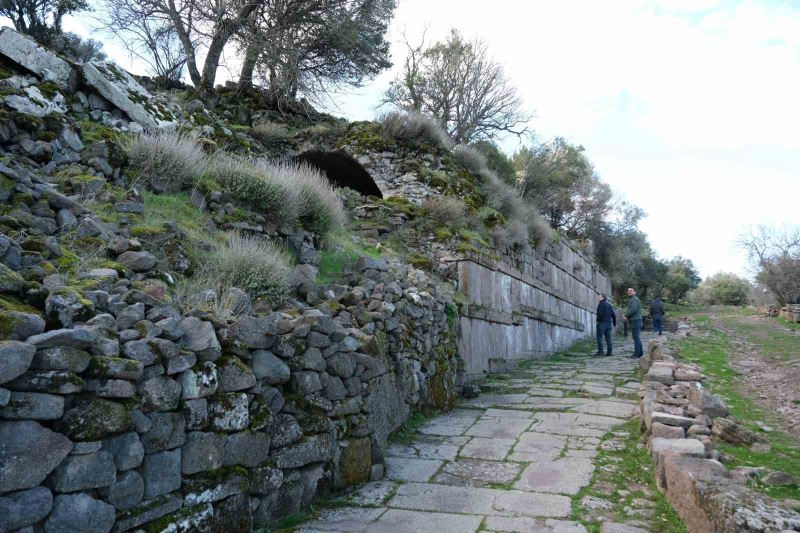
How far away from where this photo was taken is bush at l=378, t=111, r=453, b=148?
41.6ft

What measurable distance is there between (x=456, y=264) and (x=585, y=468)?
16.3 feet

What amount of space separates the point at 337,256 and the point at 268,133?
20.5ft

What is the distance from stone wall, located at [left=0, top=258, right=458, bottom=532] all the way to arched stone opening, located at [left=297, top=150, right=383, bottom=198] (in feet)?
26.6

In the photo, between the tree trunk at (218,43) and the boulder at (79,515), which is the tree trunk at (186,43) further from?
the boulder at (79,515)

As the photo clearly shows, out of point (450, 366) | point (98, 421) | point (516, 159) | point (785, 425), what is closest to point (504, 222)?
point (450, 366)

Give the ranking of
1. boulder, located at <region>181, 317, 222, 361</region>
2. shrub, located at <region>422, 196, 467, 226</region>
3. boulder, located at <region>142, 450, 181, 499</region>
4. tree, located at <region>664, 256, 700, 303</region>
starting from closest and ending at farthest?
1. boulder, located at <region>142, 450, 181, 499</region>
2. boulder, located at <region>181, 317, 222, 361</region>
3. shrub, located at <region>422, 196, 467, 226</region>
4. tree, located at <region>664, 256, 700, 303</region>

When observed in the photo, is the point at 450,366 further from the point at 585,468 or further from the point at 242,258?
the point at 242,258

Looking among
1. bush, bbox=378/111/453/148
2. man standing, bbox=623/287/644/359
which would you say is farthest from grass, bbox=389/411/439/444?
bush, bbox=378/111/453/148

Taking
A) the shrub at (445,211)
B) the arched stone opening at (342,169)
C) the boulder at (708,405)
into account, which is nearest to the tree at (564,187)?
the arched stone opening at (342,169)

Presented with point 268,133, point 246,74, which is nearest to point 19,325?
point 268,133

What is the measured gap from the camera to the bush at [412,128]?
12.7 meters

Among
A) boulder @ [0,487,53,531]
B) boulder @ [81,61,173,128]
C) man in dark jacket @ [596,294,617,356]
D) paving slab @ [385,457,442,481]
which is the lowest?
paving slab @ [385,457,442,481]

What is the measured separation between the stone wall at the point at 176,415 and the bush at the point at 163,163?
2.69 m

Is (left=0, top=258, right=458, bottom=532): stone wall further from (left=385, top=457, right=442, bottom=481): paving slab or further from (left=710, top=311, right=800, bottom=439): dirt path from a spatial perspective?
(left=710, top=311, right=800, bottom=439): dirt path
